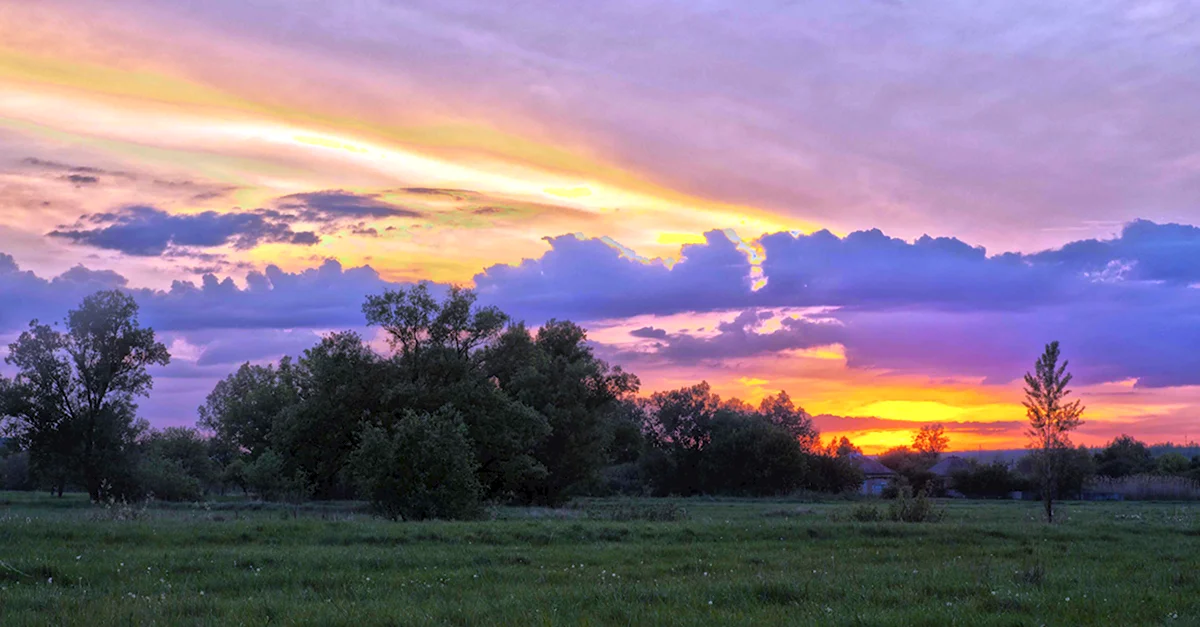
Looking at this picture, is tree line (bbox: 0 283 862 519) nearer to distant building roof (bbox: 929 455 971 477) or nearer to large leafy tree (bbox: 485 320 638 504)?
large leafy tree (bbox: 485 320 638 504)

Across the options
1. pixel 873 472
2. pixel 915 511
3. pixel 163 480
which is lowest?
pixel 873 472

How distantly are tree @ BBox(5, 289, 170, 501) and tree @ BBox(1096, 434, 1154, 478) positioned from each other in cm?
10198

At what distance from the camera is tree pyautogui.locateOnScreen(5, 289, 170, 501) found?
67.2 meters

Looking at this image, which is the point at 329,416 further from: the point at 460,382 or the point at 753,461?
the point at 753,461

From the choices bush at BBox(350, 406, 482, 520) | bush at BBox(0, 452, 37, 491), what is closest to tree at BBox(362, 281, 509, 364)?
bush at BBox(350, 406, 482, 520)

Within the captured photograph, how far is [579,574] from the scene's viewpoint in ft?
52.5

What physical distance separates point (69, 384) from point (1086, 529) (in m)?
69.9

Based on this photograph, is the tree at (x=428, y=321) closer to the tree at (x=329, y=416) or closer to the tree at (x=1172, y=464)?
the tree at (x=329, y=416)

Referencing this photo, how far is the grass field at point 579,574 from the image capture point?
444 inches

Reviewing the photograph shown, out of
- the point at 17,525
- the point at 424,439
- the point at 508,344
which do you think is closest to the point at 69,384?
the point at 508,344

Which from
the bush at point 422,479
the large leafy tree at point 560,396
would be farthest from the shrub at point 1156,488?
the bush at point 422,479

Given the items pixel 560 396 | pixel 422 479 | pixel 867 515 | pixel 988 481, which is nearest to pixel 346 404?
pixel 560 396

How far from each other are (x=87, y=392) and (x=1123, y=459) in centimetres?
11209

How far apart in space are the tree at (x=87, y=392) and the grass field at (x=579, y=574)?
49162mm
